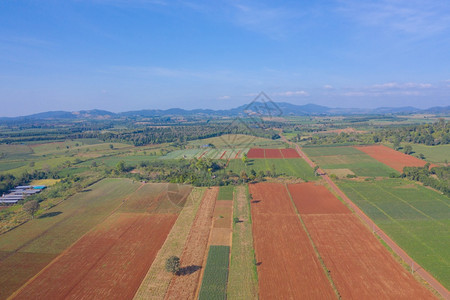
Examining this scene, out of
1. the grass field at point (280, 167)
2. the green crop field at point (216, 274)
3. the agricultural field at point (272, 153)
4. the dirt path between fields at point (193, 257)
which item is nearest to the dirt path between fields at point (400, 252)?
the grass field at point (280, 167)

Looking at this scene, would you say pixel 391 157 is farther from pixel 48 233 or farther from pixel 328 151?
pixel 48 233

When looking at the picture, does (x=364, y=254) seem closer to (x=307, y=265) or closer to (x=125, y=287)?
(x=307, y=265)

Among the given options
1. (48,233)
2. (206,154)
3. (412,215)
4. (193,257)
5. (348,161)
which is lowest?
(193,257)

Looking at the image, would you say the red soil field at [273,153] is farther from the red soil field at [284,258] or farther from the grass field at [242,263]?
the grass field at [242,263]

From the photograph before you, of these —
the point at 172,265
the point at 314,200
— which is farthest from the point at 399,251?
the point at 172,265

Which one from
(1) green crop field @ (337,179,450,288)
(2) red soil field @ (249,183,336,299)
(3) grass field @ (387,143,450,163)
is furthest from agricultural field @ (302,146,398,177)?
(2) red soil field @ (249,183,336,299)

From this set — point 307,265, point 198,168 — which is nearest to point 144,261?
point 307,265

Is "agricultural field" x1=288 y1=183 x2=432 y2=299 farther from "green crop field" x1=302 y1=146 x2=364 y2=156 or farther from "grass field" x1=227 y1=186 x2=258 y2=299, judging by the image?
"green crop field" x1=302 y1=146 x2=364 y2=156
